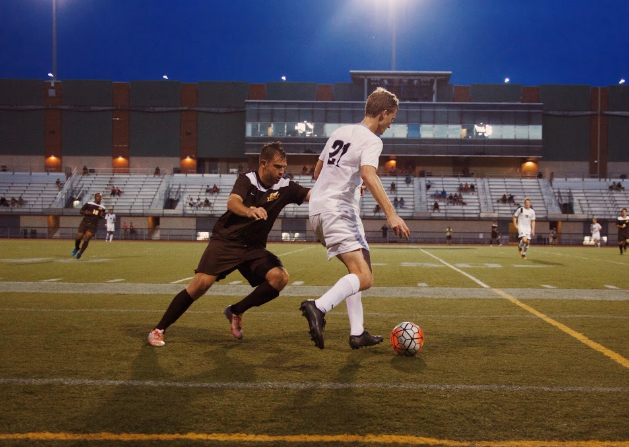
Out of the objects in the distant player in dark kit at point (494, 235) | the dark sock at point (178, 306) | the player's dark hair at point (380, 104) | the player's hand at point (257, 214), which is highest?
the player's dark hair at point (380, 104)

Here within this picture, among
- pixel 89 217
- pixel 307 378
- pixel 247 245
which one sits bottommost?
pixel 307 378

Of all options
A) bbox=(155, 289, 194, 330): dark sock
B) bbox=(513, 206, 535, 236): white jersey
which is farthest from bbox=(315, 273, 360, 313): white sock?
bbox=(513, 206, 535, 236): white jersey

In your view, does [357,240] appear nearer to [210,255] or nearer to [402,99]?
[210,255]

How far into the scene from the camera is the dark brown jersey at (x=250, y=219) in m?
5.52

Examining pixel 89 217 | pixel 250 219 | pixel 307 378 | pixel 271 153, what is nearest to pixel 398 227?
pixel 307 378

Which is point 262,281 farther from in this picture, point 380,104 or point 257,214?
point 380,104

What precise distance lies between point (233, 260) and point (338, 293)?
1.19m

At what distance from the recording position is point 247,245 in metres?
5.62

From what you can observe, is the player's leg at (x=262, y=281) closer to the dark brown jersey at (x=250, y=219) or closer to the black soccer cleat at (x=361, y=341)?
the dark brown jersey at (x=250, y=219)

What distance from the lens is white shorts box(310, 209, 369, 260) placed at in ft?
16.5

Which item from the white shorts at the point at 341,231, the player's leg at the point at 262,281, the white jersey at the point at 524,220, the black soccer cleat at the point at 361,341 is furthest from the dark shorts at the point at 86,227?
the black soccer cleat at the point at 361,341

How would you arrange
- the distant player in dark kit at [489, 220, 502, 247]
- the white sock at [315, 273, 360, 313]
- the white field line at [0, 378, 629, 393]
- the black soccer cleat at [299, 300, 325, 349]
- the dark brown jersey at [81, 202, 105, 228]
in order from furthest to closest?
the distant player in dark kit at [489, 220, 502, 247], the dark brown jersey at [81, 202, 105, 228], the white sock at [315, 273, 360, 313], the black soccer cleat at [299, 300, 325, 349], the white field line at [0, 378, 629, 393]

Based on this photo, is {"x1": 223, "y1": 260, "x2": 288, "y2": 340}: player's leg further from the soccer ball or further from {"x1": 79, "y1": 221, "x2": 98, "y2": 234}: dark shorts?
{"x1": 79, "y1": 221, "x2": 98, "y2": 234}: dark shorts

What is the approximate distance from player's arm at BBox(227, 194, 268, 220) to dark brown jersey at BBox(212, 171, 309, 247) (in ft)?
0.45
